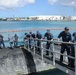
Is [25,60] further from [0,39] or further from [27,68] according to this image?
[0,39]

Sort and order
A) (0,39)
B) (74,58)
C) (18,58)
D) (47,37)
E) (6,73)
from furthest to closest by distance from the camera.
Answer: (0,39) → (18,58) → (6,73) → (47,37) → (74,58)

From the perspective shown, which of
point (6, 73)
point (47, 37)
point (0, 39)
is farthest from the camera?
point (0, 39)

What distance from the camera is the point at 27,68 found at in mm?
18906

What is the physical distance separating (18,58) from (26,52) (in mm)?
964

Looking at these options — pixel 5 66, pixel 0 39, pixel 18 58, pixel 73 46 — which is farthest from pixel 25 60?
pixel 73 46

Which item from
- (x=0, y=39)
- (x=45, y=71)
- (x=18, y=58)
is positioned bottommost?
(x=45, y=71)

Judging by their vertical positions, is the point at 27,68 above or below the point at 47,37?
below

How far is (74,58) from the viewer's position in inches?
405

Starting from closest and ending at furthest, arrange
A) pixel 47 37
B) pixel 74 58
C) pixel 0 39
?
pixel 74 58 → pixel 47 37 → pixel 0 39

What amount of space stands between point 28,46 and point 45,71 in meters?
2.88

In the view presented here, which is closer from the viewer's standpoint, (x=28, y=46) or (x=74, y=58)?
(x=74, y=58)

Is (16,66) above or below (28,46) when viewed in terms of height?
below

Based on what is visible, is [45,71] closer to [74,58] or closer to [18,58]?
[18,58]

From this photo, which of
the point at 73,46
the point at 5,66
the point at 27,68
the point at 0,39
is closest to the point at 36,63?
the point at 27,68
